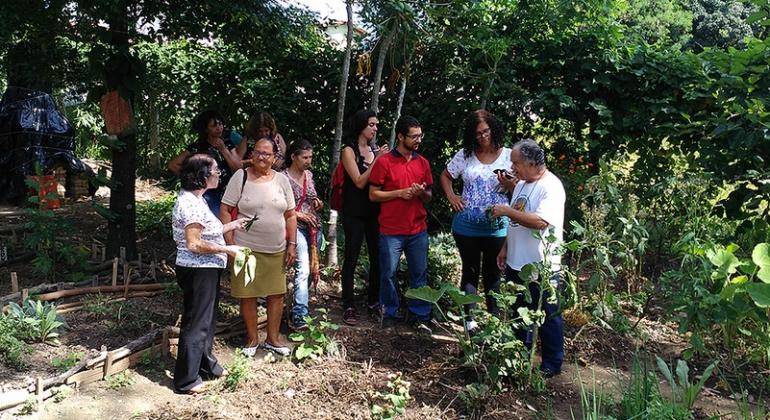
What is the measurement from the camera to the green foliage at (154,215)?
723cm

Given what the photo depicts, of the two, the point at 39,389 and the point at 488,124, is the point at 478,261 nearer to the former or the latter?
the point at 488,124

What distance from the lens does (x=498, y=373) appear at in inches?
136

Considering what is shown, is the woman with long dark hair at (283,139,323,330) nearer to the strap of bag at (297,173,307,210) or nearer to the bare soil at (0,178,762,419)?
the strap of bag at (297,173,307,210)

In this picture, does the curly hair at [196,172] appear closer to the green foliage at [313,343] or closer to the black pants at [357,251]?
the green foliage at [313,343]

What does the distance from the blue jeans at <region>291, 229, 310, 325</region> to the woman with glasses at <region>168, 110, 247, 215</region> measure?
86cm

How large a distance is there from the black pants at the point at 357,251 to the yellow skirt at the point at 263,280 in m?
0.68

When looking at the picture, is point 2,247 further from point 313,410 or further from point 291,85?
point 313,410

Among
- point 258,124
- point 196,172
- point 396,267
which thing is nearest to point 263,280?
point 196,172

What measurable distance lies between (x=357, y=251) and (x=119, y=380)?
182 centimetres

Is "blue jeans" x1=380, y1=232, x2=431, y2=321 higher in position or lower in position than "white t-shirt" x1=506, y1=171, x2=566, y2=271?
lower

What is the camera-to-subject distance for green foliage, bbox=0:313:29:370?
382 cm

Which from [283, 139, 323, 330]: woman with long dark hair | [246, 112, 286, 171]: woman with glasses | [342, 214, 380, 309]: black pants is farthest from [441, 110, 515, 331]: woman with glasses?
[246, 112, 286, 171]: woman with glasses

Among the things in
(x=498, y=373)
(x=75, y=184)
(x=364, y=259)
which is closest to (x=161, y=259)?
(x=364, y=259)

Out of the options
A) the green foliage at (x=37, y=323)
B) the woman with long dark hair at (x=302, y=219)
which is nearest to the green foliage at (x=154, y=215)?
the green foliage at (x=37, y=323)
